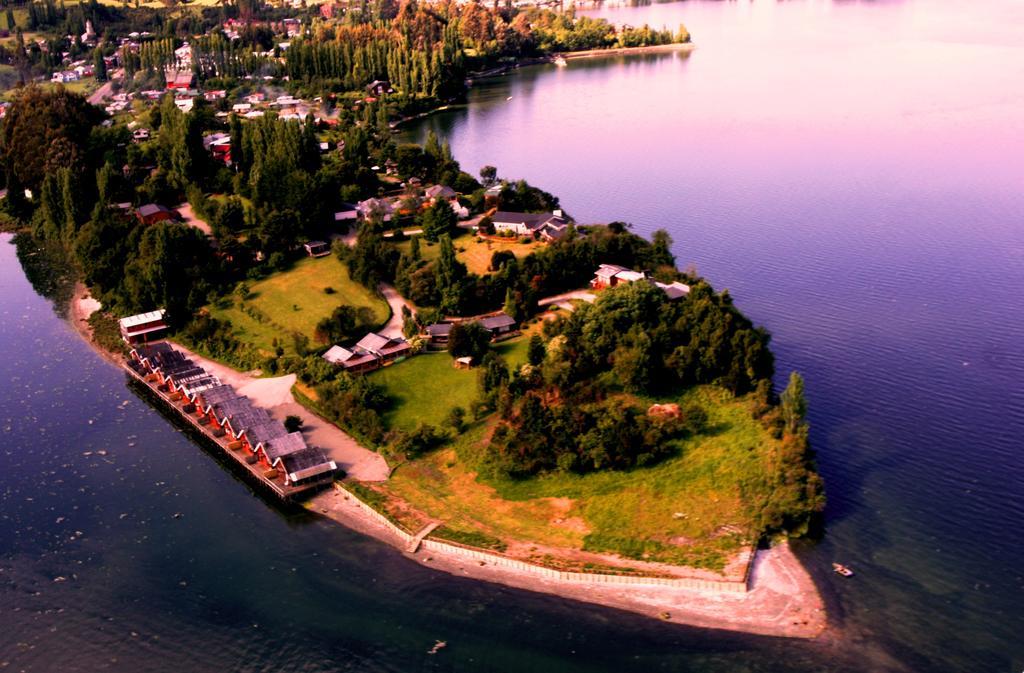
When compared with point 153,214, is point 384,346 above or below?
below

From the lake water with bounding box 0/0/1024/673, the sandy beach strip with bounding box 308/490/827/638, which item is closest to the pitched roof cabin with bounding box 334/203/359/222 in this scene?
the lake water with bounding box 0/0/1024/673

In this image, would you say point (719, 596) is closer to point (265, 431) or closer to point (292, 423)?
point (292, 423)

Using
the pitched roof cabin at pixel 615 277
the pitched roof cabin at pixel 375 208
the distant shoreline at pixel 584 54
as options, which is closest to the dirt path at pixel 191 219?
the pitched roof cabin at pixel 375 208

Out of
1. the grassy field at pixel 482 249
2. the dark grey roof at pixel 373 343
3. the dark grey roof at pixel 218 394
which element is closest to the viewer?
the dark grey roof at pixel 218 394

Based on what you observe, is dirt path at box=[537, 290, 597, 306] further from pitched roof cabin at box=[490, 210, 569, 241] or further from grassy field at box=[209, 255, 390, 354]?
grassy field at box=[209, 255, 390, 354]

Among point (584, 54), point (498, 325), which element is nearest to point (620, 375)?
point (498, 325)

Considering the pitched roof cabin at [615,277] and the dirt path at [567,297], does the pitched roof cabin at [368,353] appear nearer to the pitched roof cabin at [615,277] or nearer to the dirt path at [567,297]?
the dirt path at [567,297]
